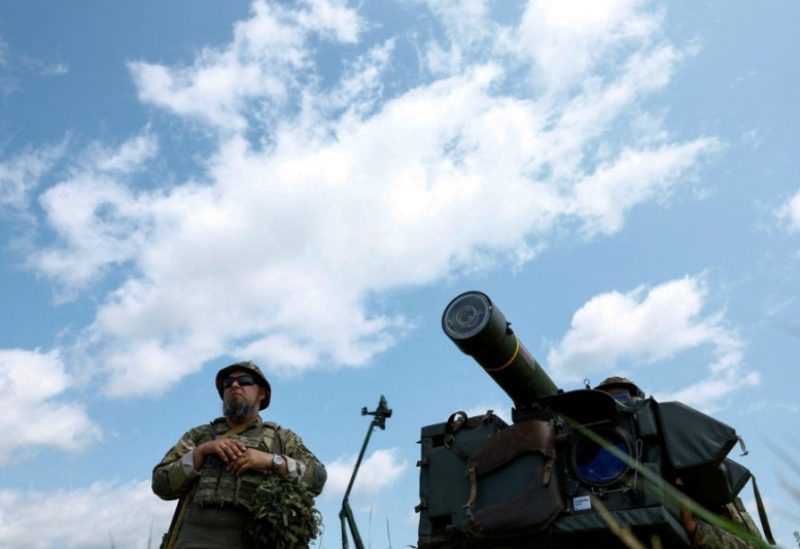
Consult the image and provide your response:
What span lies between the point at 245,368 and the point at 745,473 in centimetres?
353

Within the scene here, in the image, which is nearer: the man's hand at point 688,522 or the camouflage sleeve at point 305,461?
the man's hand at point 688,522

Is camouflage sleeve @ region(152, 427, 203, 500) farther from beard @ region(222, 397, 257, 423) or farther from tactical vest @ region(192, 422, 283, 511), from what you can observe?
beard @ region(222, 397, 257, 423)

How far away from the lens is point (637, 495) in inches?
158

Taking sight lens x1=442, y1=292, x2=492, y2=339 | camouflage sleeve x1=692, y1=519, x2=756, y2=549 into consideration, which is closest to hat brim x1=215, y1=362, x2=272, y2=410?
sight lens x1=442, y1=292, x2=492, y2=339

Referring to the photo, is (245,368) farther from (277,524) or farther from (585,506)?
(585,506)

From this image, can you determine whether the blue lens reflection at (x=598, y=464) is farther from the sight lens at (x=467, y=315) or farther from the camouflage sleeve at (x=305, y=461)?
the camouflage sleeve at (x=305, y=461)

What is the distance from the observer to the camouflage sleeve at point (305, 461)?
542cm

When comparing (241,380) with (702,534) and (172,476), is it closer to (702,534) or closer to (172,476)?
(172,476)

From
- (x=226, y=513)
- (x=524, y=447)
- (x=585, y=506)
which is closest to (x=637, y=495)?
(x=585, y=506)

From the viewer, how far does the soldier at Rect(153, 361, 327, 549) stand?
5.09 metres

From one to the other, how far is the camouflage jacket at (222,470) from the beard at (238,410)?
10cm

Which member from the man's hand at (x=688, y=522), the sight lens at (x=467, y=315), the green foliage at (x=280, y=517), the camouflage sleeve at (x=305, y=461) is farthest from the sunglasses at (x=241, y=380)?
the man's hand at (x=688, y=522)

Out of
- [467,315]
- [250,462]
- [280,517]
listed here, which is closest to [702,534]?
[467,315]

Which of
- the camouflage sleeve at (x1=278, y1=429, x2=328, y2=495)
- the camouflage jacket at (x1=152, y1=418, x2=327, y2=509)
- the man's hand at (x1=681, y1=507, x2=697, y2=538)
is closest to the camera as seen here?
the man's hand at (x1=681, y1=507, x2=697, y2=538)
